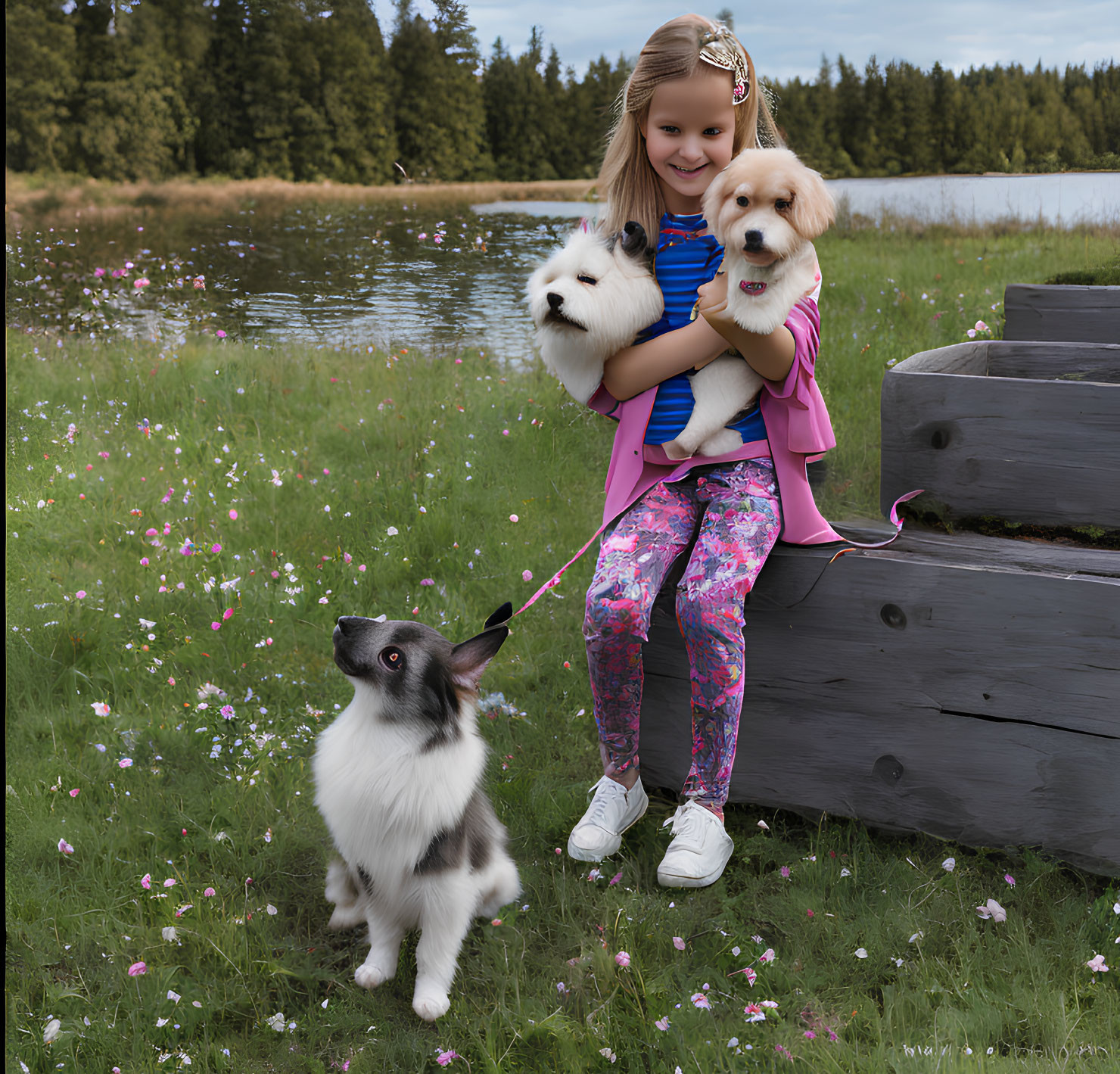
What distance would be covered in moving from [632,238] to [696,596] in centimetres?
114

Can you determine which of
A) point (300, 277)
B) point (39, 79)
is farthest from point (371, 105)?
point (39, 79)

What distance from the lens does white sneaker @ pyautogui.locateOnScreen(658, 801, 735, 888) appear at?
106 inches

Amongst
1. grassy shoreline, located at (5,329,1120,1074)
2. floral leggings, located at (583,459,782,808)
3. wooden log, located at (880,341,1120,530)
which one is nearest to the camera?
grassy shoreline, located at (5,329,1120,1074)

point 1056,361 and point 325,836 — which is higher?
point 1056,361

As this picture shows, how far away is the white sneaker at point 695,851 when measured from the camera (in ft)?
8.84

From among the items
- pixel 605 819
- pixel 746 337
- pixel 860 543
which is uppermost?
pixel 746 337

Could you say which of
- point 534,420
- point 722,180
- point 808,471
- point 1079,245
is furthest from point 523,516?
point 1079,245

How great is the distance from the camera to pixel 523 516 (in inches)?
185

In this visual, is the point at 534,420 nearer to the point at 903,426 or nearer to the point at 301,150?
the point at 903,426

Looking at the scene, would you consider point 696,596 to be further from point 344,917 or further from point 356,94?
point 356,94

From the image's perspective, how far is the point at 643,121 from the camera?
2.82 m

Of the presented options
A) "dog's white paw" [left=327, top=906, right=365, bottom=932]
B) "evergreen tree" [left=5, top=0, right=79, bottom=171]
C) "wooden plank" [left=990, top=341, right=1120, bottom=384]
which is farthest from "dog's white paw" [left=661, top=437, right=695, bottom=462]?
"evergreen tree" [left=5, top=0, right=79, bottom=171]

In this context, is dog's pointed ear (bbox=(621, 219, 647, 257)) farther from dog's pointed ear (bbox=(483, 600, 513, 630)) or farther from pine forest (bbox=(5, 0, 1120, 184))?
pine forest (bbox=(5, 0, 1120, 184))

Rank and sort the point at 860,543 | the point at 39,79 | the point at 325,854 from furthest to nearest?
1. the point at 39,79
2. the point at 860,543
3. the point at 325,854
